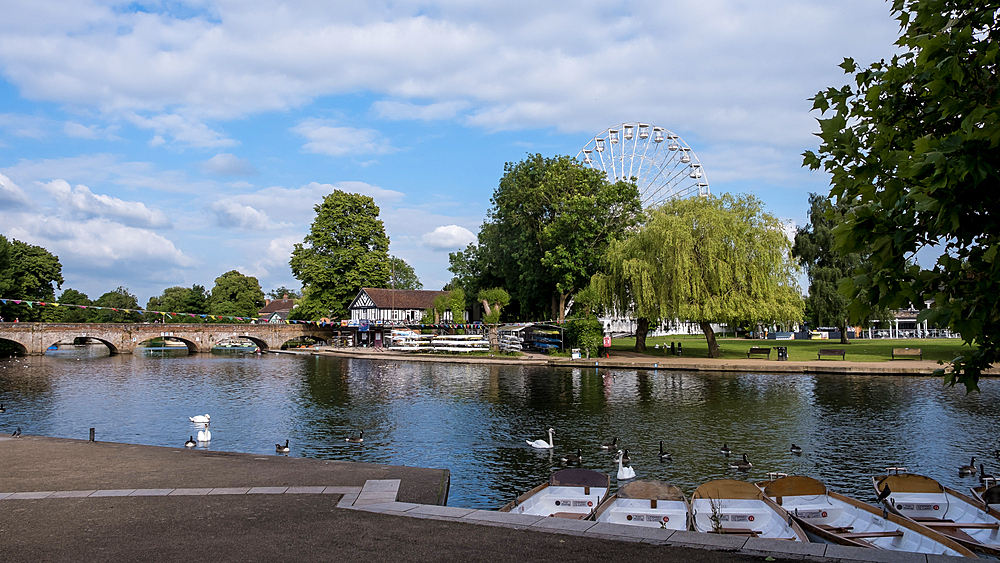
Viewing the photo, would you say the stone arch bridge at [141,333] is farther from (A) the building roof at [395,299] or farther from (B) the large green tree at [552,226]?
(B) the large green tree at [552,226]

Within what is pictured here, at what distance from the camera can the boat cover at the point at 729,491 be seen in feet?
33.2

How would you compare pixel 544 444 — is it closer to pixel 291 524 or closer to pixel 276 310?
pixel 291 524

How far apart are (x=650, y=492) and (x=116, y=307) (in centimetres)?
14643

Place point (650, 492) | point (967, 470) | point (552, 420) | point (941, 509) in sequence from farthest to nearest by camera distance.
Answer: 1. point (552, 420)
2. point (967, 470)
3. point (650, 492)
4. point (941, 509)

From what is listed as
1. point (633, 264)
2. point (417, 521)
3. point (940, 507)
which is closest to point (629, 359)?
point (633, 264)

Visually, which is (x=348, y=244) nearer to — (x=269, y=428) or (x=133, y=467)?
(x=269, y=428)

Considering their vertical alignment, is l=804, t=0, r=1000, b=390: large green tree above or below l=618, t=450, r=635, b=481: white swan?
above

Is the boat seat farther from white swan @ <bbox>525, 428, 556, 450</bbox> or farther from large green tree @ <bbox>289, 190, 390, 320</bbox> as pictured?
large green tree @ <bbox>289, 190, 390, 320</bbox>

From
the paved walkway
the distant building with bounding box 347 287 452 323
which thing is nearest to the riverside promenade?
the paved walkway

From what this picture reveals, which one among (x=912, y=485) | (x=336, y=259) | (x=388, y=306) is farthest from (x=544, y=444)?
(x=388, y=306)

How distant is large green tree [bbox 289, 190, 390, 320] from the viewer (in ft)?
235

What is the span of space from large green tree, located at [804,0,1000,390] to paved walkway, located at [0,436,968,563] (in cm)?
313

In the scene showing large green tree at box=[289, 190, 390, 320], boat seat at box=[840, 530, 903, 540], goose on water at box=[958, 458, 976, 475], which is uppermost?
large green tree at box=[289, 190, 390, 320]

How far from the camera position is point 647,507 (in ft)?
32.5
